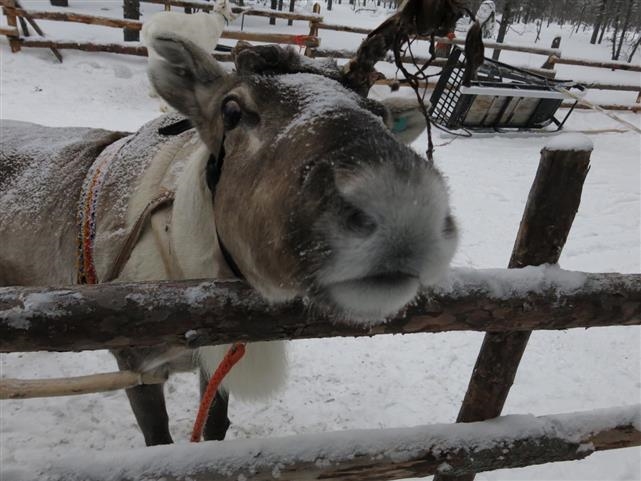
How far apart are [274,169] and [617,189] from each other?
8.29 metres

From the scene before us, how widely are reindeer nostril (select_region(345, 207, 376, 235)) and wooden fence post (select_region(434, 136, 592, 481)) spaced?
964 mm

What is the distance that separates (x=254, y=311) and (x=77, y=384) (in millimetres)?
1375

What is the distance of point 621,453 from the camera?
320 centimetres

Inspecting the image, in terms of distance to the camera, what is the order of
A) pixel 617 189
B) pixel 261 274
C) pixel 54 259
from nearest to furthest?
1. pixel 261 274
2. pixel 54 259
3. pixel 617 189

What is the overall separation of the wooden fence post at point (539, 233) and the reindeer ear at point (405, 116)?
593 mm

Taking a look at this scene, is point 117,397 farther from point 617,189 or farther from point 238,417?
point 617,189

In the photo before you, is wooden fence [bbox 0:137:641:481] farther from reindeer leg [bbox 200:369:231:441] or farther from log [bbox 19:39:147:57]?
log [bbox 19:39:147:57]

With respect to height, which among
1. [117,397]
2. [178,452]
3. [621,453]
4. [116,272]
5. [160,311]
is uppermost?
[160,311]

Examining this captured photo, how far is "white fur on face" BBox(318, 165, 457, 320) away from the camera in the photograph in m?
1.08

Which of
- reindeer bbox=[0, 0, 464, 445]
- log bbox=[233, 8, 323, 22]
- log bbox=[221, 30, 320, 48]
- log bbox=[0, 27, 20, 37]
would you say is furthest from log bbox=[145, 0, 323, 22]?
reindeer bbox=[0, 0, 464, 445]

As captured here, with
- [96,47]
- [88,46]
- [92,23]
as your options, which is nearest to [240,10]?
[92,23]

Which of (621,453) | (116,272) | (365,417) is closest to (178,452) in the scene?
(116,272)

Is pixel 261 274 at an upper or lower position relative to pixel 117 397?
upper

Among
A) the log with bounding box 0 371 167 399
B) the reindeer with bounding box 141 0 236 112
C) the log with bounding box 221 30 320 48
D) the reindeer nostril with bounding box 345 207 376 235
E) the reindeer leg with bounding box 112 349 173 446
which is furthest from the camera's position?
the log with bounding box 221 30 320 48
